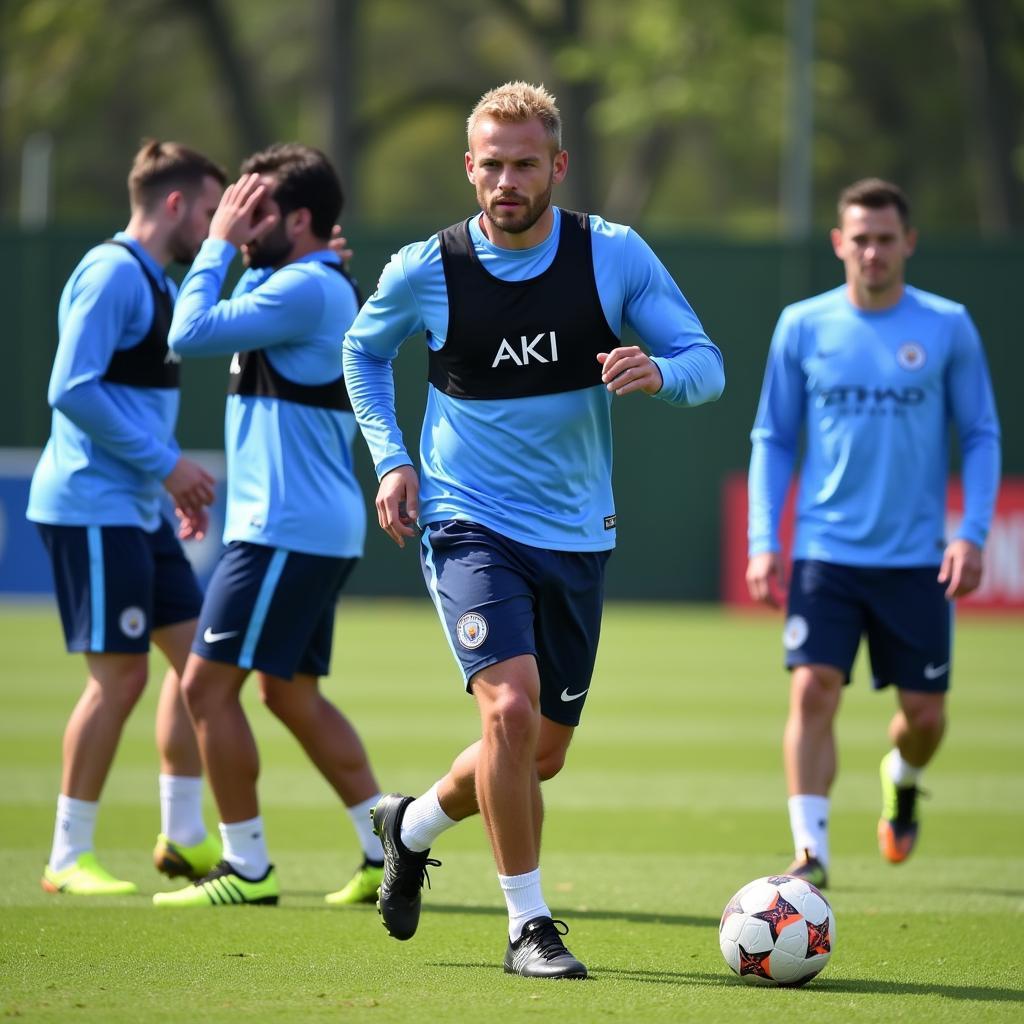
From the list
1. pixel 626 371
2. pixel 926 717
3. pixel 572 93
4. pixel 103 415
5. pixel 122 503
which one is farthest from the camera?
pixel 572 93

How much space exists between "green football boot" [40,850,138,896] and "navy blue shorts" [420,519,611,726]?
6.06ft

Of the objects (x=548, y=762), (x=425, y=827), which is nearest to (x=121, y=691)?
(x=425, y=827)

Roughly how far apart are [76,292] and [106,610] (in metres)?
1.12

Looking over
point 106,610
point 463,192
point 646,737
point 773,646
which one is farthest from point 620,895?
point 463,192

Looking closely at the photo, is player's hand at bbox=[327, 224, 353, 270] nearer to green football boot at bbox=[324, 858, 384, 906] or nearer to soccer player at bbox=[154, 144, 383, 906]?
soccer player at bbox=[154, 144, 383, 906]

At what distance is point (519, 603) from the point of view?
5152 mm

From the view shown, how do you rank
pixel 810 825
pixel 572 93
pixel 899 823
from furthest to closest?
pixel 572 93, pixel 899 823, pixel 810 825

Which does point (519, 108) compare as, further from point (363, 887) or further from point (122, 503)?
point (363, 887)

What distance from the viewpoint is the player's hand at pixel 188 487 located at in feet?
21.3

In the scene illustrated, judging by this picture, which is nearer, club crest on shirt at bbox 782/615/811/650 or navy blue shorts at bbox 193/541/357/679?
navy blue shorts at bbox 193/541/357/679

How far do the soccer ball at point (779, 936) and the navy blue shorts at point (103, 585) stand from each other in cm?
250

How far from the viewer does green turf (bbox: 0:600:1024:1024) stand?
4.82 m

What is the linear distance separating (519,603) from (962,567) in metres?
2.40

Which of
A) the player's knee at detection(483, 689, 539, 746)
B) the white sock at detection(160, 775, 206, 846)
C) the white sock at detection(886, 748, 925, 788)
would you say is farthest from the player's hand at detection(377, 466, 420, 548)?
the white sock at detection(886, 748, 925, 788)
